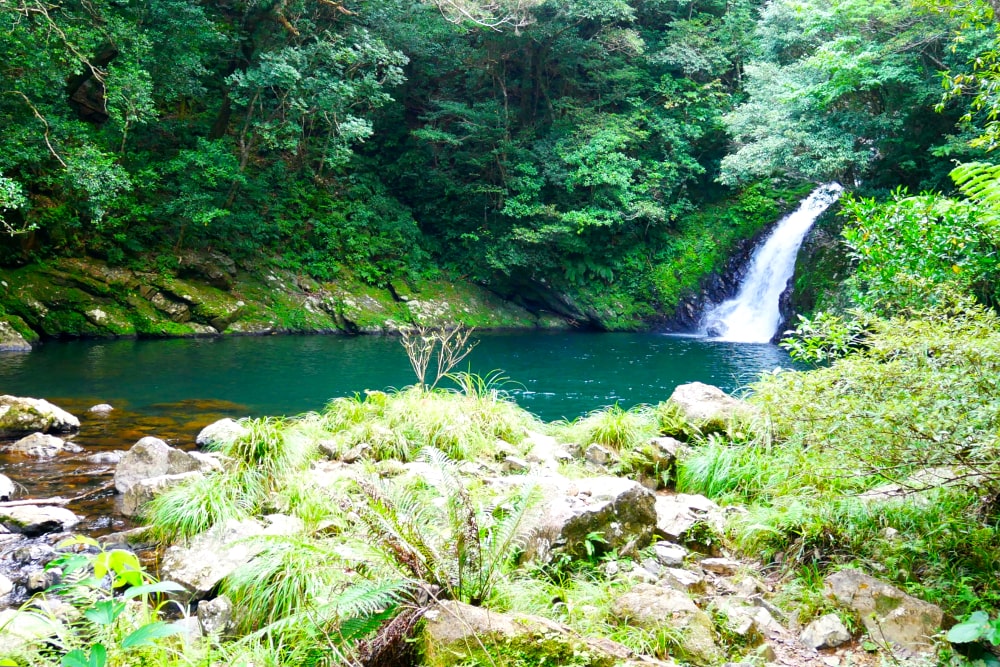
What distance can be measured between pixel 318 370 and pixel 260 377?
4.05 ft

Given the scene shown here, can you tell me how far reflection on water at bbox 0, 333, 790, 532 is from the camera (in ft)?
24.7

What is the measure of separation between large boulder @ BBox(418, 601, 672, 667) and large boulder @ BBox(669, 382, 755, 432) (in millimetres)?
3973

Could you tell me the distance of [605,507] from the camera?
3.95 meters

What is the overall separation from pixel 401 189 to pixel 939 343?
21771mm

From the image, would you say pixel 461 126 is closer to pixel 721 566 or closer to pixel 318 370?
pixel 318 370

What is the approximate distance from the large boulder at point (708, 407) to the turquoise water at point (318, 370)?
106 inches

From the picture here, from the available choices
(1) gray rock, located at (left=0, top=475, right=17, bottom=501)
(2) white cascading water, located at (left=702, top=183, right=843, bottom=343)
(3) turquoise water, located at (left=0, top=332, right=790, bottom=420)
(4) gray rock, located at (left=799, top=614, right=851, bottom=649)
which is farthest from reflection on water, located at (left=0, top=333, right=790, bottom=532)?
(4) gray rock, located at (left=799, top=614, right=851, bottom=649)

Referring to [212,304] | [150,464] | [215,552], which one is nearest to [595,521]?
[215,552]

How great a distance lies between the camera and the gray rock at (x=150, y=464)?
213 inches

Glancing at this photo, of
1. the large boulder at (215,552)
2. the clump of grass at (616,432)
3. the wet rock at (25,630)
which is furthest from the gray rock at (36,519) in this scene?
the clump of grass at (616,432)

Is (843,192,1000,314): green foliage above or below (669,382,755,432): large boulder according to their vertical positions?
above

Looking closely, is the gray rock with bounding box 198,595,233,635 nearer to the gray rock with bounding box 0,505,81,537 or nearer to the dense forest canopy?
the gray rock with bounding box 0,505,81,537

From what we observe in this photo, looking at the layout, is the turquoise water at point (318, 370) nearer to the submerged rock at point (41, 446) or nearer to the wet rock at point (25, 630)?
the submerged rock at point (41, 446)

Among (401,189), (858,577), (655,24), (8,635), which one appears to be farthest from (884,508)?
(655,24)
